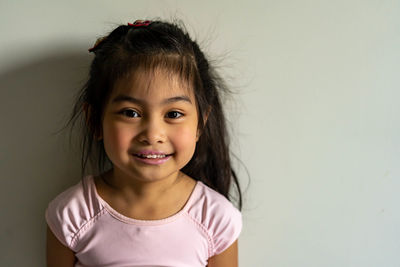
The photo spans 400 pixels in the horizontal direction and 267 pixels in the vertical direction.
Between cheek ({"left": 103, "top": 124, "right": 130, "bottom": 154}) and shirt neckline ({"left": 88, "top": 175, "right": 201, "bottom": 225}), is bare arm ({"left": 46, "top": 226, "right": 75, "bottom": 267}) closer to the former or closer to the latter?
shirt neckline ({"left": 88, "top": 175, "right": 201, "bottom": 225})

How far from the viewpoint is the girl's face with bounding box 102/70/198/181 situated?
77 centimetres

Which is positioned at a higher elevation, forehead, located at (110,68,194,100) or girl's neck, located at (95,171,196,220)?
forehead, located at (110,68,194,100)

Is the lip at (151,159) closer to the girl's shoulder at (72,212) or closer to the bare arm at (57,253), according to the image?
the girl's shoulder at (72,212)

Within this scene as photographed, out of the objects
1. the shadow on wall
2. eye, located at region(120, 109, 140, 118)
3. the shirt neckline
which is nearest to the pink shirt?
the shirt neckline

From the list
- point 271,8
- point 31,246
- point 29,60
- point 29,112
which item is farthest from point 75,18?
point 31,246

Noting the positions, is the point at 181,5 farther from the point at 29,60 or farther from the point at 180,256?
the point at 180,256

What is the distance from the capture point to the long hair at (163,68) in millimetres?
803

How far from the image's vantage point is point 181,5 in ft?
3.14

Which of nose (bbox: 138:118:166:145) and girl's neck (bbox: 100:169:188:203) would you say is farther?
girl's neck (bbox: 100:169:188:203)

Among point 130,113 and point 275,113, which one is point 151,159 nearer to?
point 130,113

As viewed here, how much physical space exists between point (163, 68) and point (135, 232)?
0.39 metres

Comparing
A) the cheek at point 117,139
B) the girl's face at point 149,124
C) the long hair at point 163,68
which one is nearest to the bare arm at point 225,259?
the long hair at point 163,68

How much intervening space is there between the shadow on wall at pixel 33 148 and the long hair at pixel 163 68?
2.0 inches

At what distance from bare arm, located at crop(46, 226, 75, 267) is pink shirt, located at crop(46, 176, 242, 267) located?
20 mm
